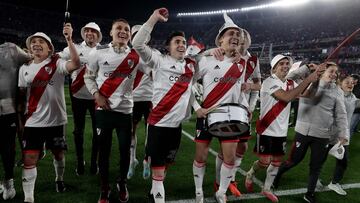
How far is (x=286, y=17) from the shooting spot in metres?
40.3

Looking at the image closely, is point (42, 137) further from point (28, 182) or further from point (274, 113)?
point (274, 113)

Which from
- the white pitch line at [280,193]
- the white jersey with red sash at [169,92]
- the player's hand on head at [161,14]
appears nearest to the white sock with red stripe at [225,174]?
the white pitch line at [280,193]

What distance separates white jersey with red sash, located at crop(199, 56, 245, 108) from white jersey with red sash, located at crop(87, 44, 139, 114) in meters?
0.91

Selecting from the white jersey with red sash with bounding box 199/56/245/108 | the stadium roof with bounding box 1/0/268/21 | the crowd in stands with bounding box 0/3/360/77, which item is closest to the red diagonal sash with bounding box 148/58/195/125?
the white jersey with red sash with bounding box 199/56/245/108

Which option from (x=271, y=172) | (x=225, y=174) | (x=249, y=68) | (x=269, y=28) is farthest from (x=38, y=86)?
(x=269, y=28)

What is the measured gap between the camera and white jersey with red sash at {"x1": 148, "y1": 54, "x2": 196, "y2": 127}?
3.81 metres

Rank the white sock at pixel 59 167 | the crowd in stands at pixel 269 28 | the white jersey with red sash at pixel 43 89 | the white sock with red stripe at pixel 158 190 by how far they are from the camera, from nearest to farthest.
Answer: the white sock with red stripe at pixel 158 190
the white jersey with red sash at pixel 43 89
the white sock at pixel 59 167
the crowd in stands at pixel 269 28

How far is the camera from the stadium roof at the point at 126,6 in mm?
38125

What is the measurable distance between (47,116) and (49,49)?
2.82 feet

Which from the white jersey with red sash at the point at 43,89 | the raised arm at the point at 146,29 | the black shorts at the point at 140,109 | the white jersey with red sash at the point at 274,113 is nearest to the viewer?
the raised arm at the point at 146,29

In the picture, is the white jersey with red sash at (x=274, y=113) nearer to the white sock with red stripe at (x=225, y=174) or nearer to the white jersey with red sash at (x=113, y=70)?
the white sock with red stripe at (x=225, y=174)

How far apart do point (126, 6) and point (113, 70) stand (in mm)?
37624

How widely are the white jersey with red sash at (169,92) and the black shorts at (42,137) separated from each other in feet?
4.19

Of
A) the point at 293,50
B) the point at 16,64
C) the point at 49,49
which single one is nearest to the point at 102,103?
the point at 49,49
